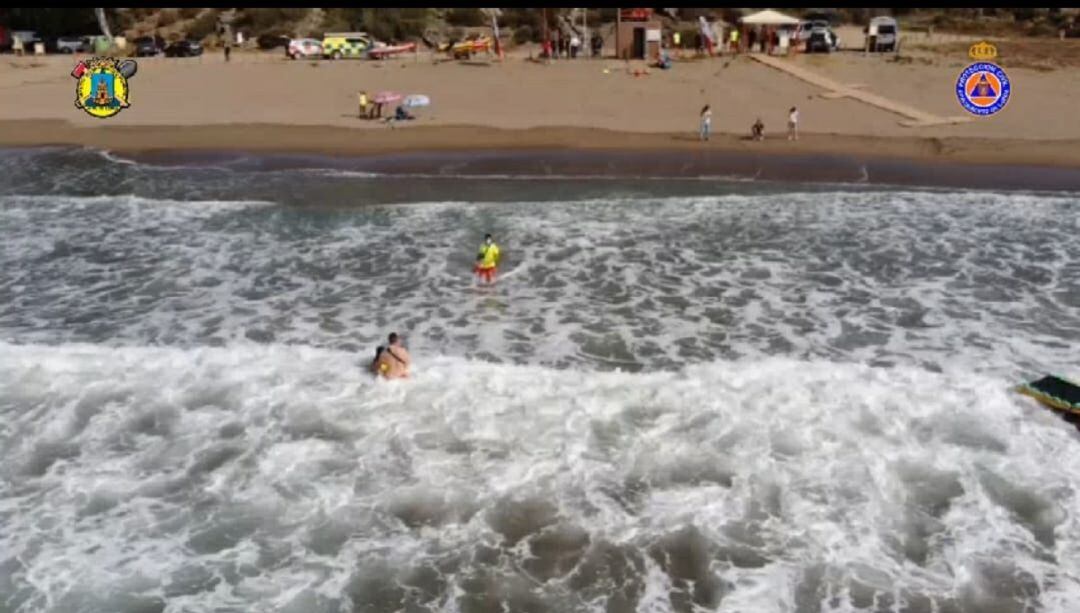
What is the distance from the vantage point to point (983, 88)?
111 feet

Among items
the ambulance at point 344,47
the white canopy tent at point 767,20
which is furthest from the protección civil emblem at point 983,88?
the ambulance at point 344,47

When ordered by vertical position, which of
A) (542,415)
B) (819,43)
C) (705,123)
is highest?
(819,43)

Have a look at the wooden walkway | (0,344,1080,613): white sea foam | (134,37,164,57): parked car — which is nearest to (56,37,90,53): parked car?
(134,37,164,57): parked car

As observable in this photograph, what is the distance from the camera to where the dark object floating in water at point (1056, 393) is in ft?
41.1

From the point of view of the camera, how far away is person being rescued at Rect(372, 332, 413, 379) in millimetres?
13828

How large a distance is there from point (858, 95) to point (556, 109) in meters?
10.9

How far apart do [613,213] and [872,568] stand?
14.5 meters

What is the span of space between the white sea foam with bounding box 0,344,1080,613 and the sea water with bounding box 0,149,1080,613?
0.04 metres

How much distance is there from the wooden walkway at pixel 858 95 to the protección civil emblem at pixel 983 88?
1967mm

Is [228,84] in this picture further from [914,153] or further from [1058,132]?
[1058,132]

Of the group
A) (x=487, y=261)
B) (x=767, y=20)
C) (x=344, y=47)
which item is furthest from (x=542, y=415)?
(x=344, y=47)

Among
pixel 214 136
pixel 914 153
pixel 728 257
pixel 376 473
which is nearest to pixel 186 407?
pixel 376 473

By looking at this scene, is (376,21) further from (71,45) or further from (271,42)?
(71,45)

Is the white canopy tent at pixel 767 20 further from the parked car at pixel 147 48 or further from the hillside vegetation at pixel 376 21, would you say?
the parked car at pixel 147 48
